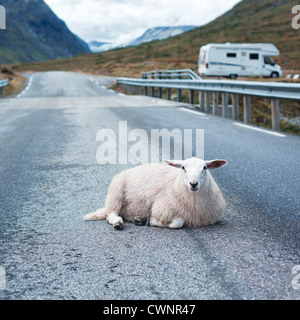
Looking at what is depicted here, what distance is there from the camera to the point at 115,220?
3783 mm

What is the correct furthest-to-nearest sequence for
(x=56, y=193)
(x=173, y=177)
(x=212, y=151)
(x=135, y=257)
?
1. (x=212, y=151)
2. (x=56, y=193)
3. (x=173, y=177)
4. (x=135, y=257)

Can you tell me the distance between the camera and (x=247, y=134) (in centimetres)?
902

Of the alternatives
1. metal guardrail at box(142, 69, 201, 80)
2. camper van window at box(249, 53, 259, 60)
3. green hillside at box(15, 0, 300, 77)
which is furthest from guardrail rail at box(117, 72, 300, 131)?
green hillside at box(15, 0, 300, 77)

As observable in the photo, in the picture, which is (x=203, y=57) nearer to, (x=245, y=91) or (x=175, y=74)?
(x=175, y=74)

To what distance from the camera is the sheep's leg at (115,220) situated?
372 centimetres

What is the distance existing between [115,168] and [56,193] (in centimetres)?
126

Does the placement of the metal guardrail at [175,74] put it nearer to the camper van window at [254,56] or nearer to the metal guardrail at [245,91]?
the metal guardrail at [245,91]

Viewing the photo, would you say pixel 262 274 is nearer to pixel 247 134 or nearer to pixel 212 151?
pixel 212 151

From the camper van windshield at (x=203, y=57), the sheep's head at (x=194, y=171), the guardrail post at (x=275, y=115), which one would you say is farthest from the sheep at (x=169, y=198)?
the camper van windshield at (x=203, y=57)

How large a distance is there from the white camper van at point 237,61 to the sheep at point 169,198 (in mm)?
34332

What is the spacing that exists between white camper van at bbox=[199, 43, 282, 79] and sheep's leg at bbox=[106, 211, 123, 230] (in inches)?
1361

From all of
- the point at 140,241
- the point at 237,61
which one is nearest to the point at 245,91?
the point at 140,241
